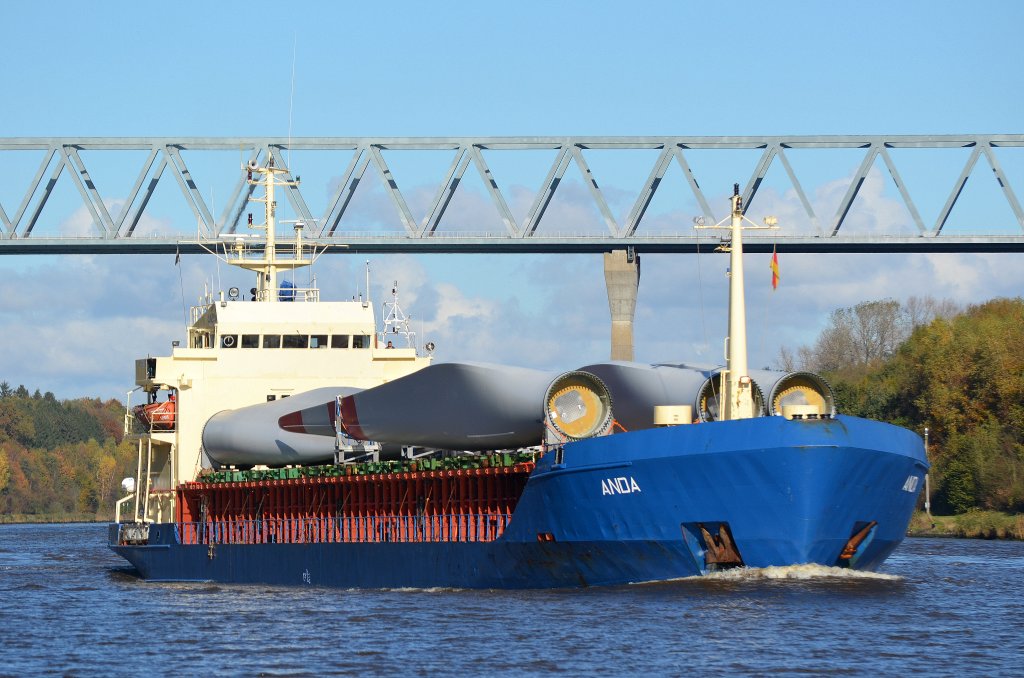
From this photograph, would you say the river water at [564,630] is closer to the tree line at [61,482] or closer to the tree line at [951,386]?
the tree line at [951,386]

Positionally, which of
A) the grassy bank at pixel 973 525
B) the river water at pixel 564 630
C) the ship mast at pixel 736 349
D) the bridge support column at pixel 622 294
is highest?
the bridge support column at pixel 622 294

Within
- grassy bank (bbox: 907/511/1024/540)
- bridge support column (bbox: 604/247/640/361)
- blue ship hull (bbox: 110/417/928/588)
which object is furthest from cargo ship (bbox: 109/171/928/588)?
bridge support column (bbox: 604/247/640/361)

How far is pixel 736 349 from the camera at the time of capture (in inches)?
1500

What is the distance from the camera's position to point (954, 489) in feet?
275

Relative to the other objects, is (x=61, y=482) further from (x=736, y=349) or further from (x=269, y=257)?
(x=736, y=349)

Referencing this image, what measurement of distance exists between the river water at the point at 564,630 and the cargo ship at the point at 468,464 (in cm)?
104

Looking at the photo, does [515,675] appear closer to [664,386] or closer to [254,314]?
[664,386]

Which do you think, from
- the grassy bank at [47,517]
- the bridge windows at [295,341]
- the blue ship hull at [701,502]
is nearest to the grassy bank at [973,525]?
the bridge windows at [295,341]

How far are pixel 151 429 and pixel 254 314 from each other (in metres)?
5.19

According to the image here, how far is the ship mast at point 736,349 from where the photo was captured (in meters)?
38.0

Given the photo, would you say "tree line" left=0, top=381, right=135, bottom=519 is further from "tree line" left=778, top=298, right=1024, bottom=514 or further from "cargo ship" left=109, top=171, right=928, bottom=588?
"cargo ship" left=109, top=171, right=928, bottom=588

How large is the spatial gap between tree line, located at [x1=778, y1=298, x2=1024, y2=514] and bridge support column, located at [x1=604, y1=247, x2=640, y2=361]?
1318 centimetres

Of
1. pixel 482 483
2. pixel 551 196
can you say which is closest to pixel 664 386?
pixel 482 483

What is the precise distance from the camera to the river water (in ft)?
98.8
